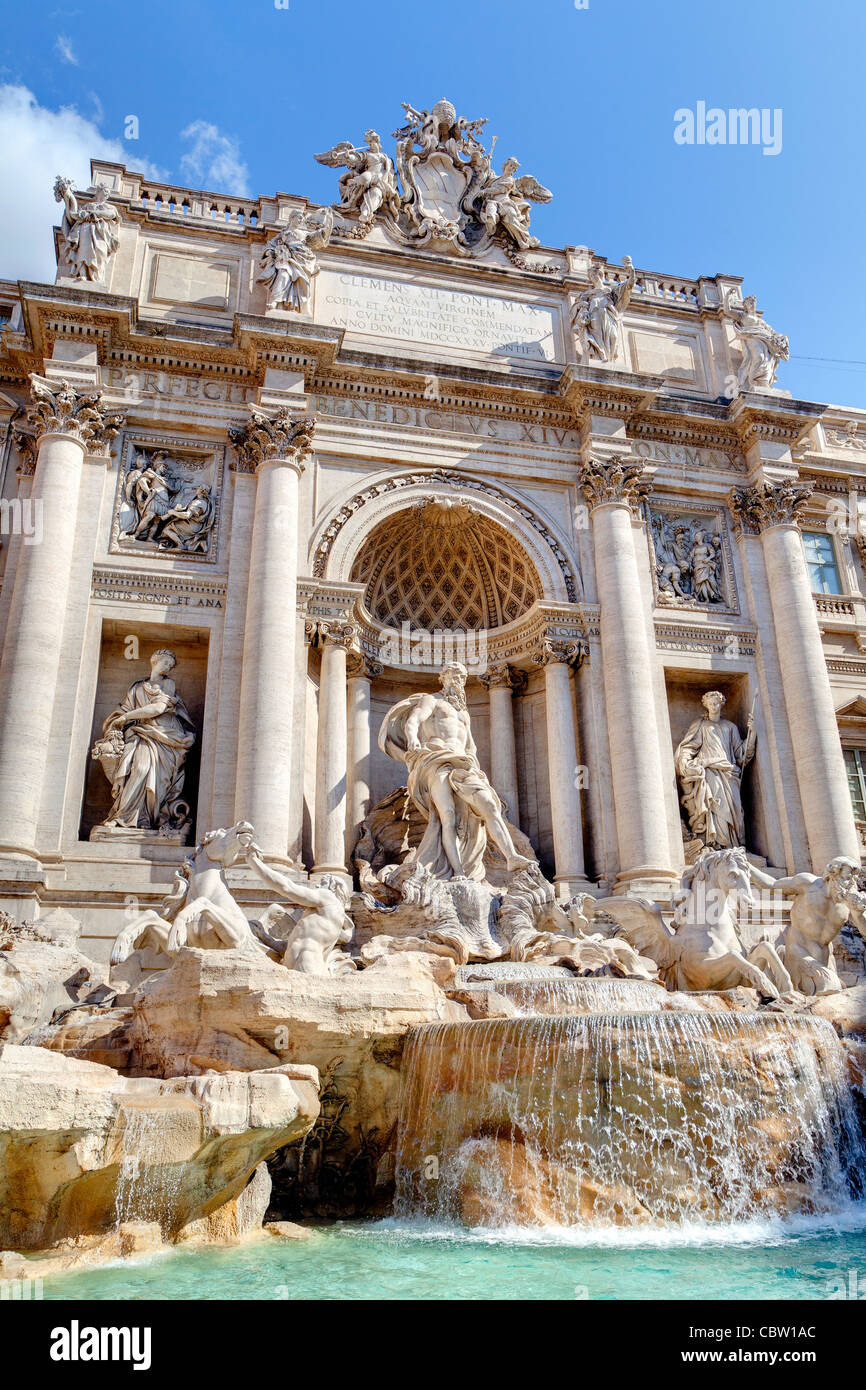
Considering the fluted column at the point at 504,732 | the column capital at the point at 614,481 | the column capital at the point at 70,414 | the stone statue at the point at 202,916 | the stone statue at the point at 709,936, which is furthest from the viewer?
the column capital at the point at 614,481

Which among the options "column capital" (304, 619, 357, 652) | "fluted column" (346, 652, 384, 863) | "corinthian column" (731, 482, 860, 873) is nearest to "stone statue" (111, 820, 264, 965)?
"fluted column" (346, 652, 384, 863)

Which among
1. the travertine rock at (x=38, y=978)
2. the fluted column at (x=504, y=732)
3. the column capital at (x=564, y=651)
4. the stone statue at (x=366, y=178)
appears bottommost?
the travertine rock at (x=38, y=978)

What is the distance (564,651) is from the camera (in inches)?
709

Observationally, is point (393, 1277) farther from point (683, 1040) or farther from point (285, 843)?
point (285, 843)

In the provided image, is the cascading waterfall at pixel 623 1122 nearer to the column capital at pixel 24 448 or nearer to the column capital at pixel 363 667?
the column capital at pixel 363 667

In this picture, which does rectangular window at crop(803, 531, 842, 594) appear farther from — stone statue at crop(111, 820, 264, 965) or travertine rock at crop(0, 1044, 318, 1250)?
travertine rock at crop(0, 1044, 318, 1250)

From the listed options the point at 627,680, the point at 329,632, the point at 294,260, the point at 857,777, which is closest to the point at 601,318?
the point at 294,260

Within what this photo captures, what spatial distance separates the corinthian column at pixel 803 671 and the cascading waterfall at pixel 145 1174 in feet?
42.2

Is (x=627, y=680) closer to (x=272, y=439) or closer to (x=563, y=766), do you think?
(x=563, y=766)

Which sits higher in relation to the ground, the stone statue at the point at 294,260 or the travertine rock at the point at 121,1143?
the stone statue at the point at 294,260

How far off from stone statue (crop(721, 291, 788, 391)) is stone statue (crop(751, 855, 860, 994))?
1151 centimetres

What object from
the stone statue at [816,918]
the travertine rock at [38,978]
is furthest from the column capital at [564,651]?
the travertine rock at [38,978]

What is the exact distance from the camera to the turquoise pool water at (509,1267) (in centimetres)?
584

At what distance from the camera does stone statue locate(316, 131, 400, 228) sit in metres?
20.7
